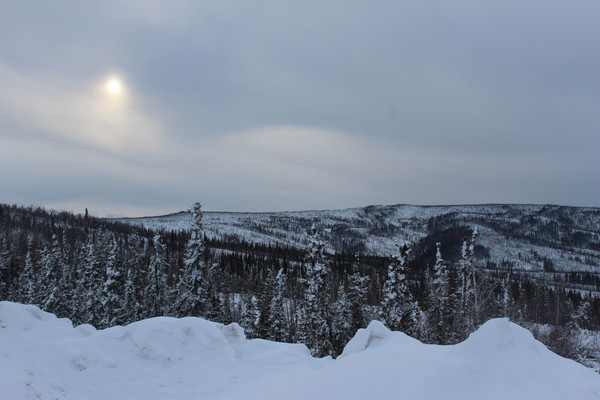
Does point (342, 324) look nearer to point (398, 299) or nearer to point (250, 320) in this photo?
point (398, 299)

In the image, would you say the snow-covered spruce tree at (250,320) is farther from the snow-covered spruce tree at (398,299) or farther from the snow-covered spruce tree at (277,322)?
the snow-covered spruce tree at (398,299)

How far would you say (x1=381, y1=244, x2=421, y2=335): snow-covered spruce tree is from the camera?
29375mm

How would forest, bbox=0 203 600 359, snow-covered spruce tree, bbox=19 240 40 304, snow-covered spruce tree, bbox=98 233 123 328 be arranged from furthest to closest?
snow-covered spruce tree, bbox=19 240 40 304
snow-covered spruce tree, bbox=98 233 123 328
forest, bbox=0 203 600 359

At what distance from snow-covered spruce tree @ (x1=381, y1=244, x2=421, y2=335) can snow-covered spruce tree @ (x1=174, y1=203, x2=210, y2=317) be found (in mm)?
14165

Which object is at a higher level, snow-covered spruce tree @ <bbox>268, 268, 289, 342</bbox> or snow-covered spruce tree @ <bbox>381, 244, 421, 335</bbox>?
snow-covered spruce tree @ <bbox>381, 244, 421, 335</bbox>

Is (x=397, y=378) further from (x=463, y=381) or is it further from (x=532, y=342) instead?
(x=532, y=342)

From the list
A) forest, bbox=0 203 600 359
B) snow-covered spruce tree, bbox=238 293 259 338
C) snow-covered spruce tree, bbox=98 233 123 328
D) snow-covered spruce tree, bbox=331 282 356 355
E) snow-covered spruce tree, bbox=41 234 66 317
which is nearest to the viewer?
forest, bbox=0 203 600 359

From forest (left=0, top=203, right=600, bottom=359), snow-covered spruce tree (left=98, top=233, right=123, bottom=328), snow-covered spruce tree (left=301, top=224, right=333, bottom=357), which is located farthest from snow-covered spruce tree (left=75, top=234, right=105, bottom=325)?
snow-covered spruce tree (left=301, top=224, right=333, bottom=357)

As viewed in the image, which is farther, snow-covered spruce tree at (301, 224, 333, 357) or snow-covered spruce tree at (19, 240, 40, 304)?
snow-covered spruce tree at (19, 240, 40, 304)

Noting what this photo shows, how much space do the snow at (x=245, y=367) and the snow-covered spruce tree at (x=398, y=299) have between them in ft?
56.0

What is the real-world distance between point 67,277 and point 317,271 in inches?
1192

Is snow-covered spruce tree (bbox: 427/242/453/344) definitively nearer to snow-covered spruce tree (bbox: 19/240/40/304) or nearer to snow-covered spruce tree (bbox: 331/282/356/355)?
snow-covered spruce tree (bbox: 331/282/356/355)

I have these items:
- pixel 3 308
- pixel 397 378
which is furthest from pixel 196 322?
pixel 397 378

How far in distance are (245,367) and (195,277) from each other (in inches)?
654
